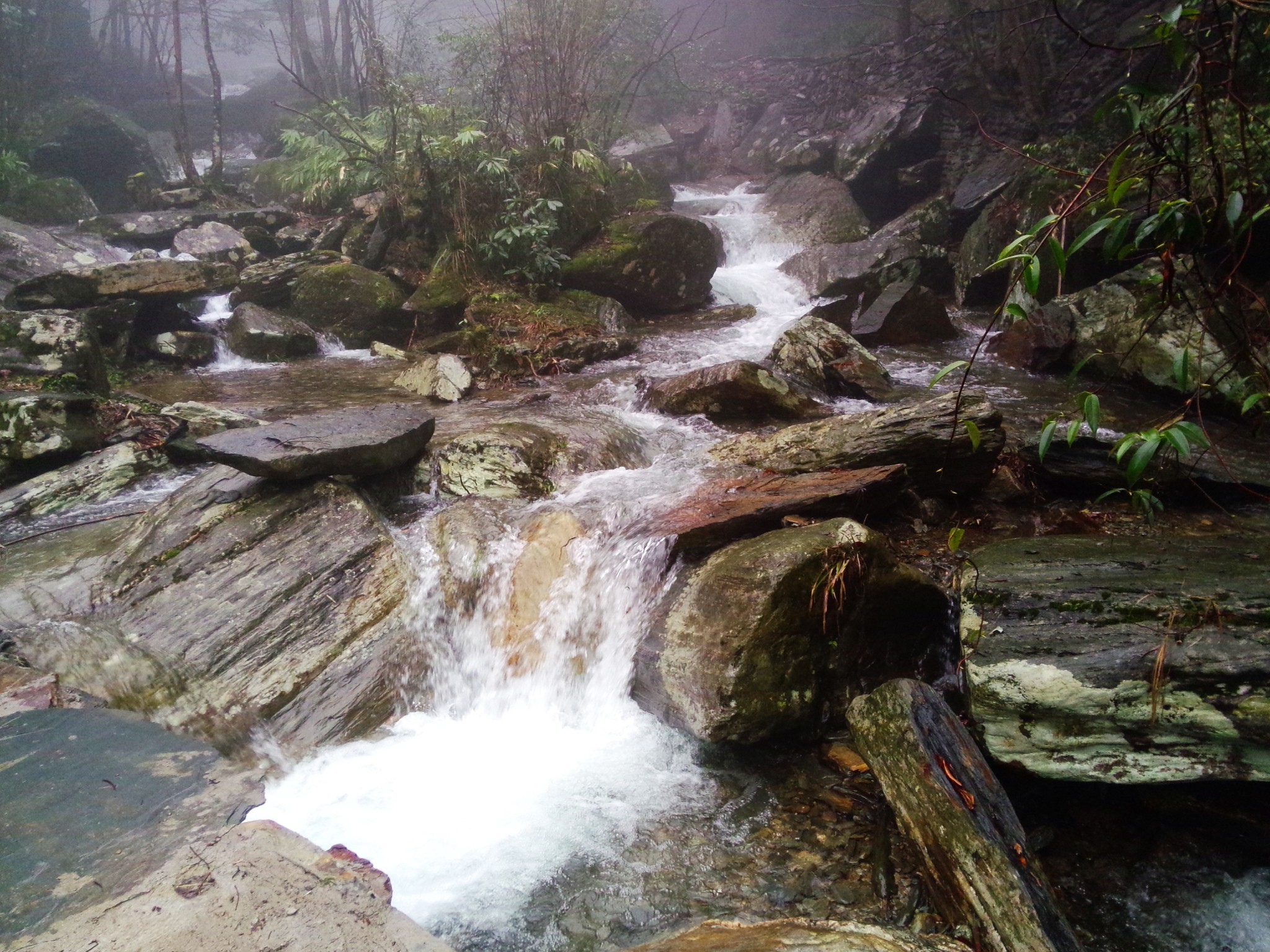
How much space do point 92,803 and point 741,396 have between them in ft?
16.8

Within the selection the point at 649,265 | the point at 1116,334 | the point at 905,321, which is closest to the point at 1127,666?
the point at 1116,334

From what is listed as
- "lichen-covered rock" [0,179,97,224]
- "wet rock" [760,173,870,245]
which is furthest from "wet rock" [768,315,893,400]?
"lichen-covered rock" [0,179,97,224]

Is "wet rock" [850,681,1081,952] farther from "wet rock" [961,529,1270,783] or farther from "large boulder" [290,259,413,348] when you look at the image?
"large boulder" [290,259,413,348]

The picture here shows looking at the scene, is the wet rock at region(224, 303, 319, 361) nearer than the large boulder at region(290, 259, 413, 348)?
Yes

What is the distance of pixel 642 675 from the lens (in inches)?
137

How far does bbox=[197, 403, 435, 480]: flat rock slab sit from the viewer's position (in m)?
4.16

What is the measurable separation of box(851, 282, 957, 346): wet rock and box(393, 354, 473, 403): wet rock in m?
4.89

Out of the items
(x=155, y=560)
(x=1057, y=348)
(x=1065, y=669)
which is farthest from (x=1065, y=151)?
(x=155, y=560)

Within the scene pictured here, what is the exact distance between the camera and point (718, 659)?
3184 mm

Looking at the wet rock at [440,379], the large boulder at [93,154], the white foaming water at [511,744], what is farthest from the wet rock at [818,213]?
the large boulder at [93,154]

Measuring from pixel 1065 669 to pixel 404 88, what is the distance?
1087 cm

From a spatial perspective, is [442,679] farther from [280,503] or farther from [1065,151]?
[1065,151]

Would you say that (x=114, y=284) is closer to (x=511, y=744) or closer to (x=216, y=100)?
(x=511, y=744)

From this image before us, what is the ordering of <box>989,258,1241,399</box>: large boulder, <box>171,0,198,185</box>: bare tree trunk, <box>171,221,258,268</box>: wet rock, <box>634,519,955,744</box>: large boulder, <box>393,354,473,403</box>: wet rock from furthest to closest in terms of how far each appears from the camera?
<box>171,0,198,185</box>: bare tree trunk < <box>171,221,258,268</box>: wet rock < <box>393,354,473,403</box>: wet rock < <box>989,258,1241,399</box>: large boulder < <box>634,519,955,744</box>: large boulder
